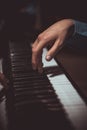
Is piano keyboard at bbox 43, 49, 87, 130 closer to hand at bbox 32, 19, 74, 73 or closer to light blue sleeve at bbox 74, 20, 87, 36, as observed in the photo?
hand at bbox 32, 19, 74, 73

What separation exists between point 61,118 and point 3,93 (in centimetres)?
28

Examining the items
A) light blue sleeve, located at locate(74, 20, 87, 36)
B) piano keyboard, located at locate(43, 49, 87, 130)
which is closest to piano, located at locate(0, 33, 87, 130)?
piano keyboard, located at locate(43, 49, 87, 130)

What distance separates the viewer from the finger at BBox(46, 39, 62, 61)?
46.1 inches

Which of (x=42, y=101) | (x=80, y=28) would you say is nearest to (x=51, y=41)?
(x=80, y=28)

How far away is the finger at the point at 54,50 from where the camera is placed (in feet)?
3.84

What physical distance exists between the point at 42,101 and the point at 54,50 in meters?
0.38

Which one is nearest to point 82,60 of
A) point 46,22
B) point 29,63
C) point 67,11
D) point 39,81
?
point 67,11

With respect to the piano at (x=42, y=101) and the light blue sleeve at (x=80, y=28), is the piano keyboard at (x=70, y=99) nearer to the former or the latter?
the piano at (x=42, y=101)

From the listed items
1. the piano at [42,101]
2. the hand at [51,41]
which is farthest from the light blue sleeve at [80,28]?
the piano at [42,101]

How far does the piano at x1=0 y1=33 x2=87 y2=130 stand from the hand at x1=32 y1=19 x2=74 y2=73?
0.04 meters

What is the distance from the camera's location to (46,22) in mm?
4367

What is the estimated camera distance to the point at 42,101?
84 centimetres

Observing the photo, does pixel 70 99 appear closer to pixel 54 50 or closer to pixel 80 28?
pixel 54 50

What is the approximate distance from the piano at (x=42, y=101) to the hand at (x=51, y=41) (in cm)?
4
